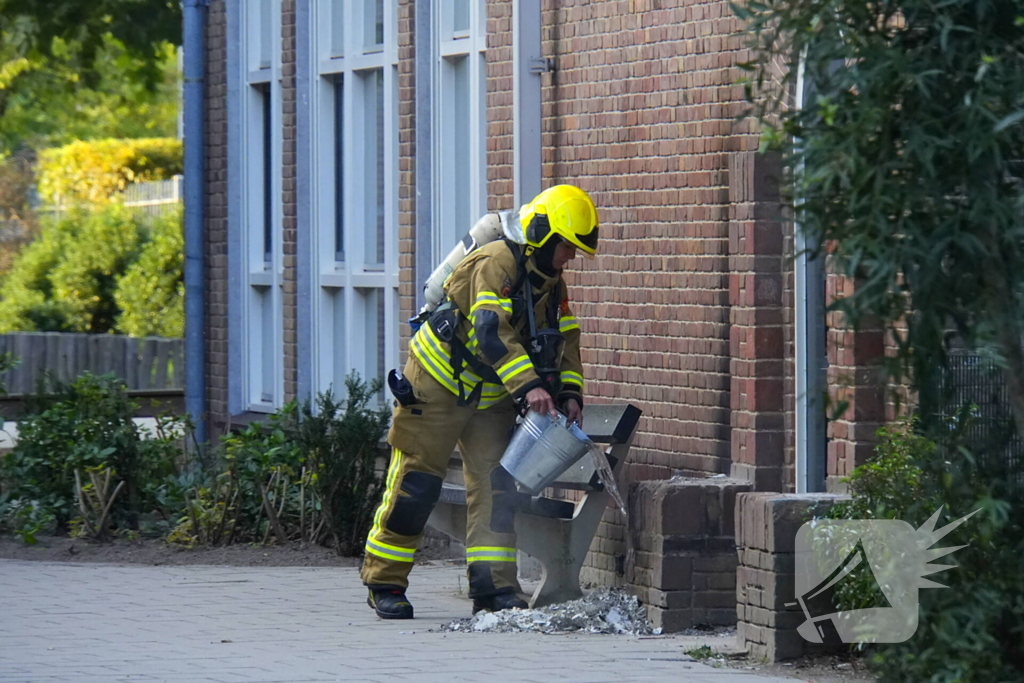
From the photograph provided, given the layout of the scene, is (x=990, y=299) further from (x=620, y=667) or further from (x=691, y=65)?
(x=691, y=65)

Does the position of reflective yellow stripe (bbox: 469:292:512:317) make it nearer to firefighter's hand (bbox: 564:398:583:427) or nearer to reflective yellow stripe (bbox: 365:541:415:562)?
firefighter's hand (bbox: 564:398:583:427)

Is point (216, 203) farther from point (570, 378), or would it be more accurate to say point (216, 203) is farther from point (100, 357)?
point (100, 357)

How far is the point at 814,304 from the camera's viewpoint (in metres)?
7.18

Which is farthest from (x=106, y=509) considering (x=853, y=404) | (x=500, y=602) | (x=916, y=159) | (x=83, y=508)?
(x=916, y=159)

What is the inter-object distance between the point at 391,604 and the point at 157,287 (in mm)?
17667

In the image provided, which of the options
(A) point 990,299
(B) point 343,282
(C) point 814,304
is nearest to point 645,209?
(C) point 814,304

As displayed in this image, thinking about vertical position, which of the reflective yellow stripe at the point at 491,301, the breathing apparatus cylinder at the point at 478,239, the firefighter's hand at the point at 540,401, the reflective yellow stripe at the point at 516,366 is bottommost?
the firefighter's hand at the point at 540,401

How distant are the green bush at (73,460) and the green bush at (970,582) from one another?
21.2 feet

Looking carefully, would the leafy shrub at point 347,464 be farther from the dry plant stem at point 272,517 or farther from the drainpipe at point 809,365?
the drainpipe at point 809,365

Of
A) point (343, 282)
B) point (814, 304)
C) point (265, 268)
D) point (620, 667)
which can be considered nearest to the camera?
point (620, 667)

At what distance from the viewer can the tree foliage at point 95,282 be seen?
2456 centimetres

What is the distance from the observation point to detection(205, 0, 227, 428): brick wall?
41.0 ft

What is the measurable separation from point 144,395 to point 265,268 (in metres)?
4.15

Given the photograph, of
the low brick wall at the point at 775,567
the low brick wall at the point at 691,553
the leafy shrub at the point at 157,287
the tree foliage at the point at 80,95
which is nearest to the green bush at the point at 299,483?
the low brick wall at the point at 691,553
